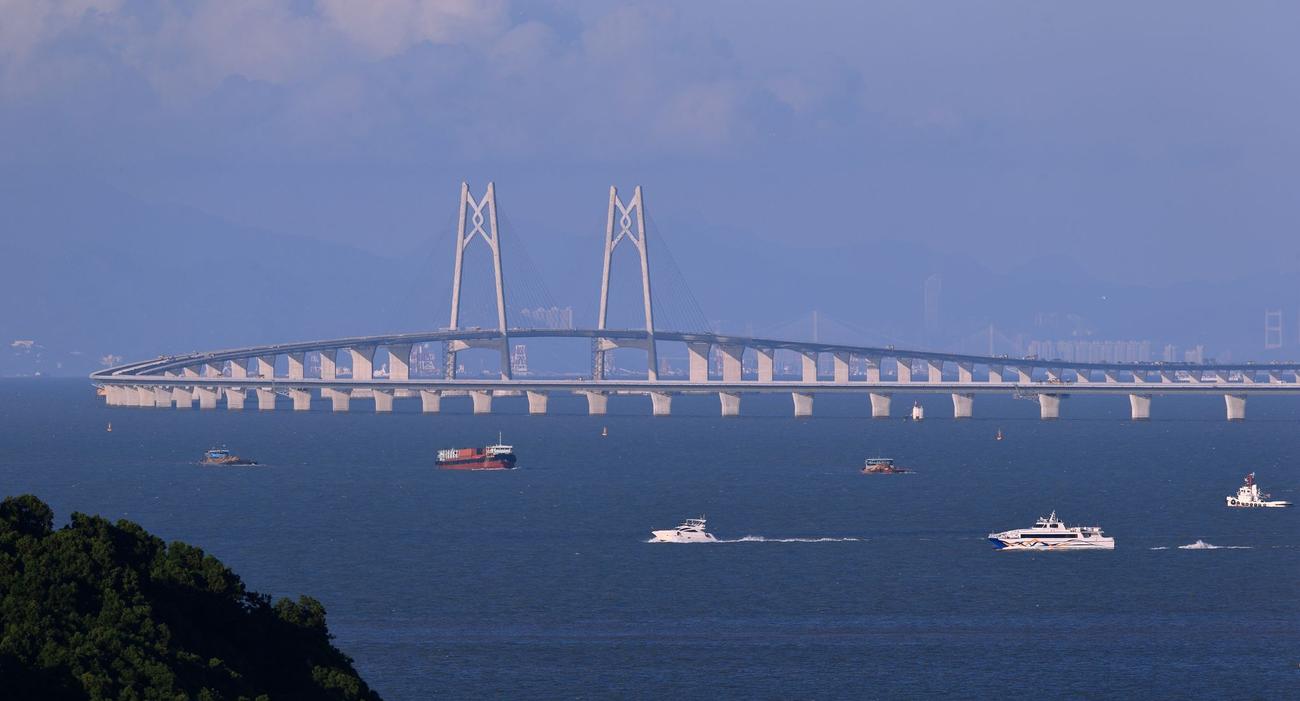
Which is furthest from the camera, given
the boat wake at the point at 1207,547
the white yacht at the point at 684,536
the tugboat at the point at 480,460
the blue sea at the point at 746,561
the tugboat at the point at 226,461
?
the tugboat at the point at 226,461

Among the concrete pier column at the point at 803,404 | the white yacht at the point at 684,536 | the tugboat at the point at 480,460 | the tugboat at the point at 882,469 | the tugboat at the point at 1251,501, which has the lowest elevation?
the white yacht at the point at 684,536

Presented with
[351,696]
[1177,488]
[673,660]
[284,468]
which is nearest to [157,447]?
[284,468]

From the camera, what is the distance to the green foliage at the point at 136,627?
68.4 ft

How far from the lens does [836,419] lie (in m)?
137

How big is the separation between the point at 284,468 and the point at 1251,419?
3274 inches

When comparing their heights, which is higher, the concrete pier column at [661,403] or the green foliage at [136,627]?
the concrete pier column at [661,403]

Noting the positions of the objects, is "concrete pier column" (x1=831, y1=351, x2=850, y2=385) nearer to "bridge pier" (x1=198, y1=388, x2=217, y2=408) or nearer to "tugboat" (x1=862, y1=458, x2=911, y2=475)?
"bridge pier" (x1=198, y1=388, x2=217, y2=408)

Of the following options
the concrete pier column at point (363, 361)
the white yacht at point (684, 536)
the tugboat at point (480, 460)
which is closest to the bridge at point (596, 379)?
the concrete pier column at point (363, 361)

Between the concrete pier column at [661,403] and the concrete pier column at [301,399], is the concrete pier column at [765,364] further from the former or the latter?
the concrete pier column at [301,399]

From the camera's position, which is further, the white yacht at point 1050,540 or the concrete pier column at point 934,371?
the concrete pier column at point 934,371

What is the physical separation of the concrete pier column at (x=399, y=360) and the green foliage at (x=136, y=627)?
343ft

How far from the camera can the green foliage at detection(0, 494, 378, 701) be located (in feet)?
68.4

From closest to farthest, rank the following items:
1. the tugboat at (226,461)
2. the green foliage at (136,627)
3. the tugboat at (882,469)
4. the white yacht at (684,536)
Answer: the green foliage at (136,627)
the white yacht at (684,536)
the tugboat at (882,469)
the tugboat at (226,461)

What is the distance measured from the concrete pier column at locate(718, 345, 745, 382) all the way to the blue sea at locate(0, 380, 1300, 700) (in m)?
35.4
